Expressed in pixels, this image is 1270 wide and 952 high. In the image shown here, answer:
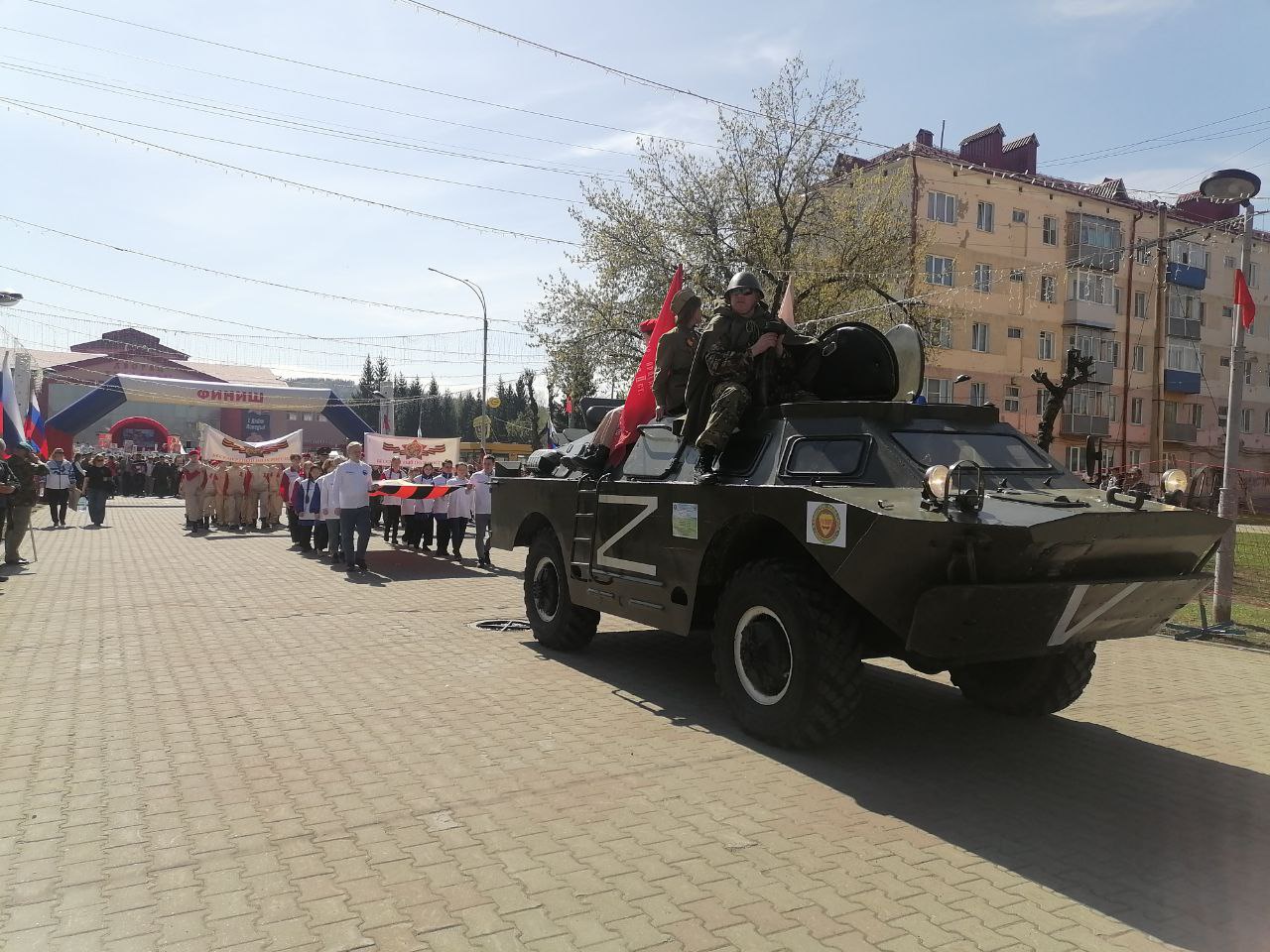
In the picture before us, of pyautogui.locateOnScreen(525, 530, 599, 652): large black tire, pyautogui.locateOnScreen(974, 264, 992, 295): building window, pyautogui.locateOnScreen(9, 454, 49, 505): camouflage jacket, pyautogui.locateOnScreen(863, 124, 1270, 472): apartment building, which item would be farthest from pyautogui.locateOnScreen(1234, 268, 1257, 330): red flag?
pyautogui.locateOnScreen(974, 264, 992, 295): building window

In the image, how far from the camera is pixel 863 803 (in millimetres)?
4648

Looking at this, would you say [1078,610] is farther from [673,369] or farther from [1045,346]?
[1045,346]

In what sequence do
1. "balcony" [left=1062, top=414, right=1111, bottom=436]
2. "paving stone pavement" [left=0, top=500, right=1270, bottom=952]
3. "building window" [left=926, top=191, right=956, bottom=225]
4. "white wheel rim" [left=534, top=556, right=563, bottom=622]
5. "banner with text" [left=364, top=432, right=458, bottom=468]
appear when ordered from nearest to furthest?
"paving stone pavement" [left=0, top=500, right=1270, bottom=952]
"white wheel rim" [left=534, top=556, right=563, bottom=622]
"banner with text" [left=364, top=432, right=458, bottom=468]
"building window" [left=926, top=191, right=956, bottom=225]
"balcony" [left=1062, top=414, right=1111, bottom=436]

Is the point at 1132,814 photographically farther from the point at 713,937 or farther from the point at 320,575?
the point at 320,575

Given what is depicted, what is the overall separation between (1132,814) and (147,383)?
3814 centimetres

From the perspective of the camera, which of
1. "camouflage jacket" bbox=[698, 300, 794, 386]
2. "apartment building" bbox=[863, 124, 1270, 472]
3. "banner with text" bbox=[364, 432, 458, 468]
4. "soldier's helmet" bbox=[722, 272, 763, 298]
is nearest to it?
"camouflage jacket" bbox=[698, 300, 794, 386]

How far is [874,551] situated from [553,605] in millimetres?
4125

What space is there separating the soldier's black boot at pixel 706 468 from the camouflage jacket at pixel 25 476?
1175cm

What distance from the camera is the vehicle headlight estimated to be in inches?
179

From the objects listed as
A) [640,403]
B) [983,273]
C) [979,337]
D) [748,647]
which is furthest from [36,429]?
[979,337]

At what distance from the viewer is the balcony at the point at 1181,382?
42719 millimetres

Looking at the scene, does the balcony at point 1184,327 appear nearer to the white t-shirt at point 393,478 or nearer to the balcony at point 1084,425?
the balcony at point 1084,425

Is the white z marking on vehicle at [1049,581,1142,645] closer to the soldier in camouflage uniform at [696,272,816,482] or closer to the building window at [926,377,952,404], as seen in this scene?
the soldier in camouflage uniform at [696,272,816,482]

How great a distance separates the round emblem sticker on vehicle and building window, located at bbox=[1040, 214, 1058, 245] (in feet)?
116
